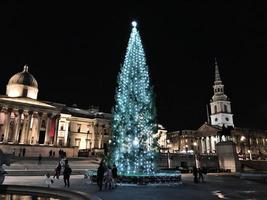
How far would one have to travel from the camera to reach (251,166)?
167 ft

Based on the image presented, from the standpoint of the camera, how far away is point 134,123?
63.9 ft

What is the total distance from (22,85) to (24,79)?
6.05 ft

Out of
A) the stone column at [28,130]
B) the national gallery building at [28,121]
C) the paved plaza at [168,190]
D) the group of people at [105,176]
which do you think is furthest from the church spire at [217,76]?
the group of people at [105,176]

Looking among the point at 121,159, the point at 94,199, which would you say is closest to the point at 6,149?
the point at 121,159

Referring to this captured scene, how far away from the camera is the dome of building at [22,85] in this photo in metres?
61.9

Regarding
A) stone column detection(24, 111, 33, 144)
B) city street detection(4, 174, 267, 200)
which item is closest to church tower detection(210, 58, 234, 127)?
stone column detection(24, 111, 33, 144)

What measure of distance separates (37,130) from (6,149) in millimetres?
8716

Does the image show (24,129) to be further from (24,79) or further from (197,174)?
(197,174)

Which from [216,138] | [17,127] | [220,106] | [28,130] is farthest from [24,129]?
[220,106]

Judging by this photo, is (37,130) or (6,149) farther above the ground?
(37,130)

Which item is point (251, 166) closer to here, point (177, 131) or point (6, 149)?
point (6, 149)

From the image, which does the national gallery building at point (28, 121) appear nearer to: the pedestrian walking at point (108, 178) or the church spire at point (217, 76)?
the pedestrian walking at point (108, 178)

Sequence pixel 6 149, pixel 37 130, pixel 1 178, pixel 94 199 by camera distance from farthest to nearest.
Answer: pixel 37 130
pixel 6 149
pixel 1 178
pixel 94 199

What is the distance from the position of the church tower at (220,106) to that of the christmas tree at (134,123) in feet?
278
